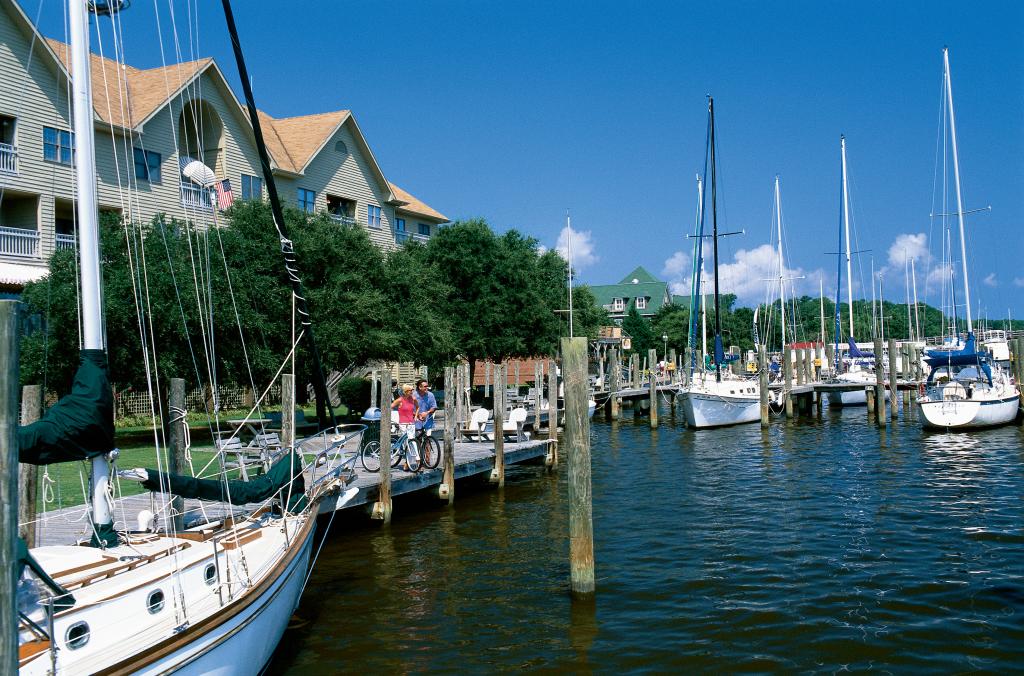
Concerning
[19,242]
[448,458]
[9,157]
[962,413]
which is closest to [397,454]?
[448,458]

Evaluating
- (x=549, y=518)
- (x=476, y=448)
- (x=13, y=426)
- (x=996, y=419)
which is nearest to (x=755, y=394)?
(x=996, y=419)

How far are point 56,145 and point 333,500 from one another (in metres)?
23.5

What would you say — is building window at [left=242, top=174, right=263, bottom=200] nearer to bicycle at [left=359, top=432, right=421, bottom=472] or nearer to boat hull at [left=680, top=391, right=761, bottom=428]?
boat hull at [left=680, top=391, right=761, bottom=428]

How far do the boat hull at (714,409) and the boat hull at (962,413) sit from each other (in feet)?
25.3

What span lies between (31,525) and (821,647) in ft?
34.7

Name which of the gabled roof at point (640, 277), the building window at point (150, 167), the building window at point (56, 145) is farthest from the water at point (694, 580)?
the gabled roof at point (640, 277)

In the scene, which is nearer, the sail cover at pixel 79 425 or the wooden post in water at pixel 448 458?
the sail cover at pixel 79 425

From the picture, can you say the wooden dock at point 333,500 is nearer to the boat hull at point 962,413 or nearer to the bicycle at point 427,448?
the bicycle at point 427,448

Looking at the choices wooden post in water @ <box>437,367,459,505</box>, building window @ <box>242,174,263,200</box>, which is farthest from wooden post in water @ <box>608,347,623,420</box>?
wooden post in water @ <box>437,367,459,505</box>

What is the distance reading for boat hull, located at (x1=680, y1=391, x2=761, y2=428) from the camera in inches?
1486

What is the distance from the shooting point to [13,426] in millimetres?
5285

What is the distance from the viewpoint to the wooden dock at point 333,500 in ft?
40.6

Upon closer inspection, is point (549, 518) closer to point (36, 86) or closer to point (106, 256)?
point (106, 256)

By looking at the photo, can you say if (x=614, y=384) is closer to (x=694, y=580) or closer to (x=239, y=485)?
(x=694, y=580)
